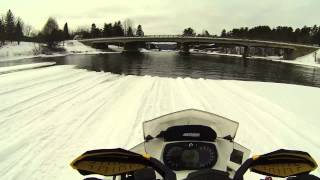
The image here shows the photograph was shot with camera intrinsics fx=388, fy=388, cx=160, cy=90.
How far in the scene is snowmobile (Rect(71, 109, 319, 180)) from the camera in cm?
303

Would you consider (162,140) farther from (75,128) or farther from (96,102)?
(96,102)

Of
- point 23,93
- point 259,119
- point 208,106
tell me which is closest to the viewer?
point 259,119

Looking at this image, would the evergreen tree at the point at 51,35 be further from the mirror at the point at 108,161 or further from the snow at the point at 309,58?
the mirror at the point at 108,161

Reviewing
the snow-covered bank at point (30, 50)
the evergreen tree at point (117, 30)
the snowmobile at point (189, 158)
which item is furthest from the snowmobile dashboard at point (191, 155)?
the evergreen tree at point (117, 30)

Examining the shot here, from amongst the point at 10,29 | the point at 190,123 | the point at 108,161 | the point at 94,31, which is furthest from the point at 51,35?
the point at 108,161

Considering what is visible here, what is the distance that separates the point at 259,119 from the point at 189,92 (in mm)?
8390

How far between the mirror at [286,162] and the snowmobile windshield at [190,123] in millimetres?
1519

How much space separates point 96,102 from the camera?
60.1 ft

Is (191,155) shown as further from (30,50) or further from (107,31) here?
(107,31)

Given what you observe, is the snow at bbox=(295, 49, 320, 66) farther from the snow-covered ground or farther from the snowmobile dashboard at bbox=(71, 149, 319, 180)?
the snowmobile dashboard at bbox=(71, 149, 319, 180)

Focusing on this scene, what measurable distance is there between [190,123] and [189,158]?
770 mm

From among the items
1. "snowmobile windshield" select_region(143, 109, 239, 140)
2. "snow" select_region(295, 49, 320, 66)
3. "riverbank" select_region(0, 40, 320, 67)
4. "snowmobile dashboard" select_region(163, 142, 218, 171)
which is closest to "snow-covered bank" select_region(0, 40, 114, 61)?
"riverbank" select_region(0, 40, 320, 67)

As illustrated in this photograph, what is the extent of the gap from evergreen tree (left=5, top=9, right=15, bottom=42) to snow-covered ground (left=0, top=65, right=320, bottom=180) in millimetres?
99762

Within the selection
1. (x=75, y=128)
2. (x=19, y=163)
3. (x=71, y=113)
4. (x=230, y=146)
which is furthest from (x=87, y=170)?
(x=71, y=113)
